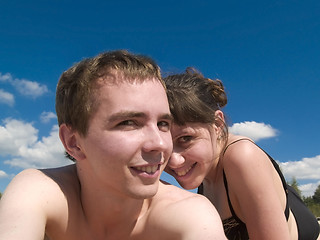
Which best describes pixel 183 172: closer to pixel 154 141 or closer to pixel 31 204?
pixel 154 141

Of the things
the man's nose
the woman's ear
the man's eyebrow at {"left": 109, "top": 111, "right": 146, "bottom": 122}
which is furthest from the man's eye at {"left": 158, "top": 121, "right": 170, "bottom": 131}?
the woman's ear

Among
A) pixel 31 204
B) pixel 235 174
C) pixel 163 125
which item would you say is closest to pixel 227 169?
pixel 235 174

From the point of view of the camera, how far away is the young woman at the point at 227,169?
3244 millimetres

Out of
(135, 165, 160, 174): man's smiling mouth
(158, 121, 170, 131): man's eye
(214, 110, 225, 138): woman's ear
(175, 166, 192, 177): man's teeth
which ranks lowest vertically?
(135, 165, 160, 174): man's smiling mouth

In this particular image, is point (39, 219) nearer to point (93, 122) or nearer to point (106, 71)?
point (93, 122)

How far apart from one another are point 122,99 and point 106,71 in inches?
14.5

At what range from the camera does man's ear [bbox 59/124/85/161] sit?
284cm

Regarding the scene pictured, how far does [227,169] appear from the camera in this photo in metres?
3.51

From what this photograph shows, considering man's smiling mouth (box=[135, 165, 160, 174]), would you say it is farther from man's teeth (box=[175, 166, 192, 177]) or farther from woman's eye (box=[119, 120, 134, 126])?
man's teeth (box=[175, 166, 192, 177])

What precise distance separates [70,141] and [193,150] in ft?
4.34

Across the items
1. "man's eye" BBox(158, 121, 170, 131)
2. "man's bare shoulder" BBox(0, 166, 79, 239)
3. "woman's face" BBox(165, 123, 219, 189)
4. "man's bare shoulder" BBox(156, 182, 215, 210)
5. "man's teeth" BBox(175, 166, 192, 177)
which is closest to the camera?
"man's bare shoulder" BBox(0, 166, 79, 239)

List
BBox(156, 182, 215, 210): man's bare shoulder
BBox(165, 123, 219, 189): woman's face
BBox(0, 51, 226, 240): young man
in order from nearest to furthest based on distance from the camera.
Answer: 1. BBox(0, 51, 226, 240): young man
2. BBox(156, 182, 215, 210): man's bare shoulder
3. BBox(165, 123, 219, 189): woman's face

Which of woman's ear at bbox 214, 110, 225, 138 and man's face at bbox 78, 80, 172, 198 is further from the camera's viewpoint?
woman's ear at bbox 214, 110, 225, 138

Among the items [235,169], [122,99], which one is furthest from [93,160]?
[235,169]
